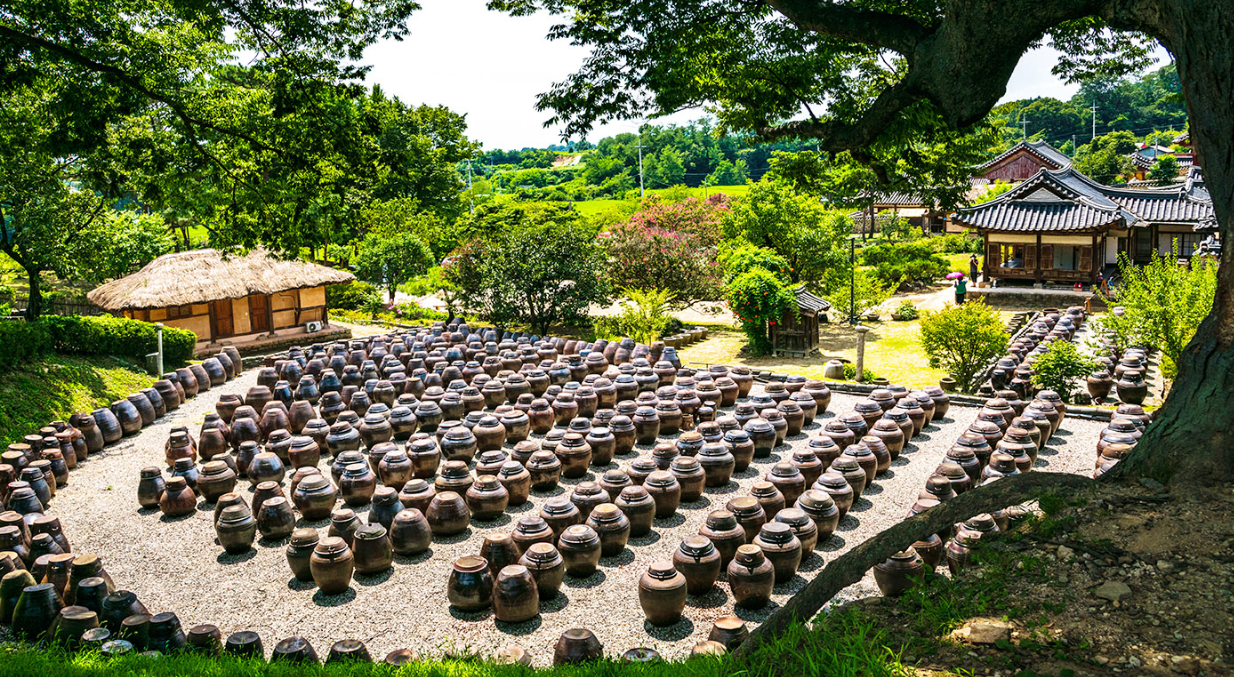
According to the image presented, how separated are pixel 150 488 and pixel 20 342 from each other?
22.8 ft

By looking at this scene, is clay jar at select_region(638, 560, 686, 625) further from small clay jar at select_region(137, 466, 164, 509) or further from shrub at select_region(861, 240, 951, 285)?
shrub at select_region(861, 240, 951, 285)

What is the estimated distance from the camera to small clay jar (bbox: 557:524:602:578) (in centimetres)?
725

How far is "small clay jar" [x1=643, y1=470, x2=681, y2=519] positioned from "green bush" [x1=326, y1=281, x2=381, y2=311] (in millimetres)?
19195

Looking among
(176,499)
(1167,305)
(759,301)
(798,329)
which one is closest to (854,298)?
(798,329)

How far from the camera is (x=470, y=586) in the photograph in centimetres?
676

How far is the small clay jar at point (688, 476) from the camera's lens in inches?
353

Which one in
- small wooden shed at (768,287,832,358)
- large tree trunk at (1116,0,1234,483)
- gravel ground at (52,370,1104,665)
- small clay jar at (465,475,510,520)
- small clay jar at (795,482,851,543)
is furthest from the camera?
small wooden shed at (768,287,832,358)

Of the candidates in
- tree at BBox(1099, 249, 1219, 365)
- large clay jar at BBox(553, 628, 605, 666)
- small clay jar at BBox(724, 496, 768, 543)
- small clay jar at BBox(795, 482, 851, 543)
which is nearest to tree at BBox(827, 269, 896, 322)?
tree at BBox(1099, 249, 1219, 365)

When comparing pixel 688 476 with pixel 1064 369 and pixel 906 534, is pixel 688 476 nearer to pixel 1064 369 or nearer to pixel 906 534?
pixel 906 534

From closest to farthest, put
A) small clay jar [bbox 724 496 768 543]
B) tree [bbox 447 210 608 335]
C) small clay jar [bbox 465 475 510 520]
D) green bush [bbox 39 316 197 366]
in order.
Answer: small clay jar [bbox 724 496 768 543], small clay jar [bbox 465 475 510 520], green bush [bbox 39 316 197 366], tree [bbox 447 210 608 335]

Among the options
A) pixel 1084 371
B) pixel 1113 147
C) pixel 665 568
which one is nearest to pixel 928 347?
pixel 1084 371

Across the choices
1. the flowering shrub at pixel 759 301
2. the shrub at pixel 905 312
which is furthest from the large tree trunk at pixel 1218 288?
the shrub at pixel 905 312

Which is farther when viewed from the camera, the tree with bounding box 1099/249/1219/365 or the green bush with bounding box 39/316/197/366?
the green bush with bounding box 39/316/197/366

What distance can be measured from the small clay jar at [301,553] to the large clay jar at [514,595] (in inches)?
75.2
